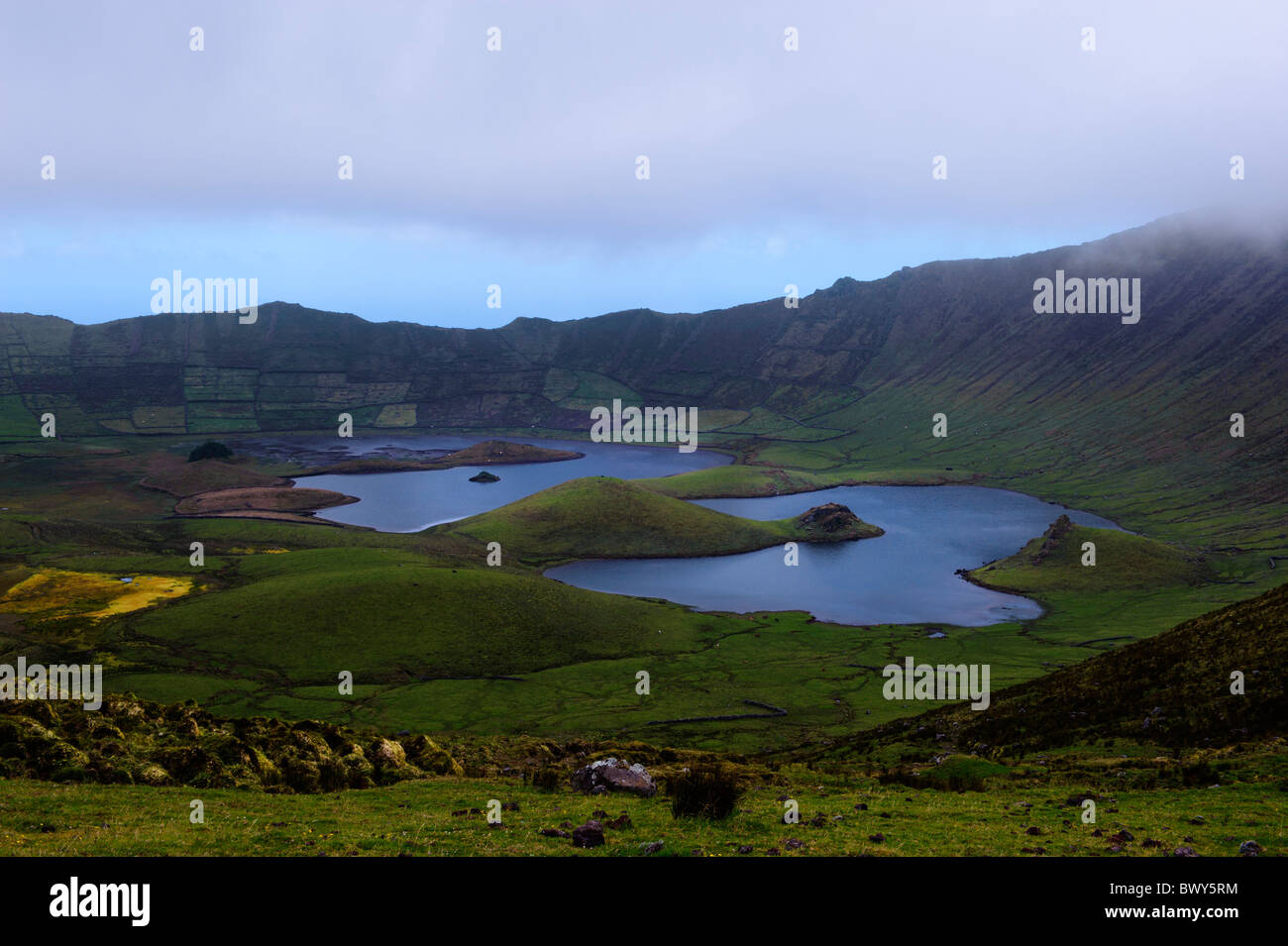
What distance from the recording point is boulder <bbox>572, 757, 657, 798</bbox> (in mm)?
32406

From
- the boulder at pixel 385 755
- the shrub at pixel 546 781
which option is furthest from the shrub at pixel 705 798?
the boulder at pixel 385 755

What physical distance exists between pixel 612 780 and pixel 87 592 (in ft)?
321

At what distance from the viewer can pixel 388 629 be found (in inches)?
3839

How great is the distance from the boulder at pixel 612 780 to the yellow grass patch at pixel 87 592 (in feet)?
280

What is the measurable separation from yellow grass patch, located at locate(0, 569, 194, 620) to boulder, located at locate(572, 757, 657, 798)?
8524 cm

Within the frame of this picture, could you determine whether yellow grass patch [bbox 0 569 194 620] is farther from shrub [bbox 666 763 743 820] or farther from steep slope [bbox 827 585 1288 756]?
shrub [bbox 666 763 743 820]

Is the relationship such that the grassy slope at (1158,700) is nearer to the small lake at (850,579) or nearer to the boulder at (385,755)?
the boulder at (385,755)

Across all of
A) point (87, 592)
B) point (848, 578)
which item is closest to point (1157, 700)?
point (848, 578)

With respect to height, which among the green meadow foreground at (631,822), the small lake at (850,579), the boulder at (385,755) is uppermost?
the green meadow foreground at (631,822)

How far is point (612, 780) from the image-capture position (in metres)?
33.0

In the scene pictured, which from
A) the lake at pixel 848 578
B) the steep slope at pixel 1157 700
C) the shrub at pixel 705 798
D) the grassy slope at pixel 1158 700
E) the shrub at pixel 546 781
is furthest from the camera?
the lake at pixel 848 578

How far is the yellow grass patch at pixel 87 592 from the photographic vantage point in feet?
323

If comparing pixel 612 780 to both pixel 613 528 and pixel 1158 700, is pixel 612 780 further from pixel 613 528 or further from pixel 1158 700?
pixel 613 528
